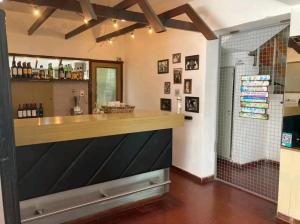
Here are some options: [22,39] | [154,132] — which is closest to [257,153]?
[154,132]

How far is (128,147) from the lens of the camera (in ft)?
9.05

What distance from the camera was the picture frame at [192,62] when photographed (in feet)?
11.9

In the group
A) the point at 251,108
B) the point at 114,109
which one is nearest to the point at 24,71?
the point at 114,109

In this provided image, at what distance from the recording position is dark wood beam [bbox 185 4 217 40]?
3213 mm

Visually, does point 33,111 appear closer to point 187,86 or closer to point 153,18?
point 187,86

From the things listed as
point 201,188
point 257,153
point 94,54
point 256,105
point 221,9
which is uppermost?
point 221,9

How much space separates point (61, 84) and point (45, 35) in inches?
36.9

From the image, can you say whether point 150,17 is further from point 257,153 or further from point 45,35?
point 257,153

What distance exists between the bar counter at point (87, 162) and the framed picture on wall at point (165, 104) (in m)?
1.24

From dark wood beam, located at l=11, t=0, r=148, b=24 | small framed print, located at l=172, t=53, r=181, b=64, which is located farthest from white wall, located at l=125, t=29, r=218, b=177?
dark wood beam, located at l=11, t=0, r=148, b=24

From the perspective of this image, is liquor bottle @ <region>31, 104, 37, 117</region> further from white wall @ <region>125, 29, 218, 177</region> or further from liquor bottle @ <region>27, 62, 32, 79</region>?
white wall @ <region>125, 29, 218, 177</region>

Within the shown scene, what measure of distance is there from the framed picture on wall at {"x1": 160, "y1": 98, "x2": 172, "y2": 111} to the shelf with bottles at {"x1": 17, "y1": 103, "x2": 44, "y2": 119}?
225 centimetres

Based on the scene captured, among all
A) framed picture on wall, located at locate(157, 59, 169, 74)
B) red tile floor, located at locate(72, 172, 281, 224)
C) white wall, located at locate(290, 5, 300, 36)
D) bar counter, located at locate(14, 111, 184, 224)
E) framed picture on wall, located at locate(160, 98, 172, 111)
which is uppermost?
white wall, located at locate(290, 5, 300, 36)

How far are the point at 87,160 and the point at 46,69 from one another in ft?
8.98
